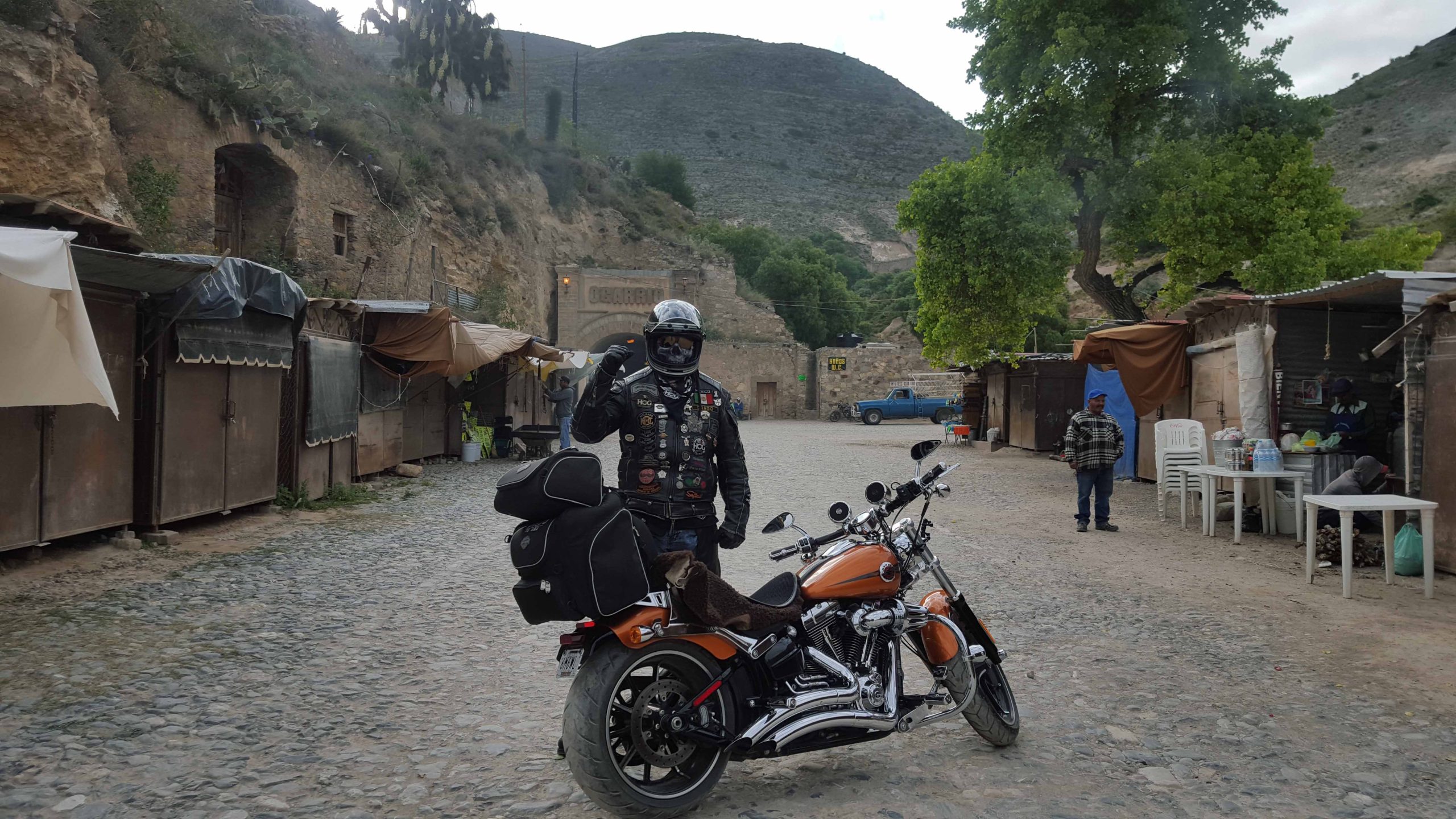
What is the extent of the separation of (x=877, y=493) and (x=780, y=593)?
1.62 ft

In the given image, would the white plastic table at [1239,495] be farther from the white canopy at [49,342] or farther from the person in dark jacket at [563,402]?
the person in dark jacket at [563,402]

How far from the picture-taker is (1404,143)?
182 feet

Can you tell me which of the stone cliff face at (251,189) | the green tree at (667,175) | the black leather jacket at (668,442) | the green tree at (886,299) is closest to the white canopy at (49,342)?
the black leather jacket at (668,442)

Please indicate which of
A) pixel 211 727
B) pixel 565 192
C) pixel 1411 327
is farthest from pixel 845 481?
pixel 565 192

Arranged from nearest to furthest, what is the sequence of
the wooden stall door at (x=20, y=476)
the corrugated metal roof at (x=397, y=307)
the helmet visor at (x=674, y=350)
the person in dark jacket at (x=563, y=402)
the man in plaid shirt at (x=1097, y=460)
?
the helmet visor at (x=674, y=350) → the wooden stall door at (x=20, y=476) → the man in plaid shirt at (x=1097, y=460) → the corrugated metal roof at (x=397, y=307) → the person in dark jacket at (x=563, y=402)

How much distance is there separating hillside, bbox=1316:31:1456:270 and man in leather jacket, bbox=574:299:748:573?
3958cm

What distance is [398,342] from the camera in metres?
13.3

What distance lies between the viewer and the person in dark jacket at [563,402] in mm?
20234

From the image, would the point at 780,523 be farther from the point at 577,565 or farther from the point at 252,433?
the point at 252,433

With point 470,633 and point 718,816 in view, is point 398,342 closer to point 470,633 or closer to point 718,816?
point 470,633

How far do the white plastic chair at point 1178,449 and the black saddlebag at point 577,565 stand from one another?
9433 mm

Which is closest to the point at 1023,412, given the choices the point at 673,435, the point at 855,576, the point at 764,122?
the point at 673,435

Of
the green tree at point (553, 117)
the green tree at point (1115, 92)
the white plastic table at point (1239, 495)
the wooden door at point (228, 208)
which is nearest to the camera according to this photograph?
the white plastic table at point (1239, 495)

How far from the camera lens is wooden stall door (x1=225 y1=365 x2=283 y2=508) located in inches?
347
